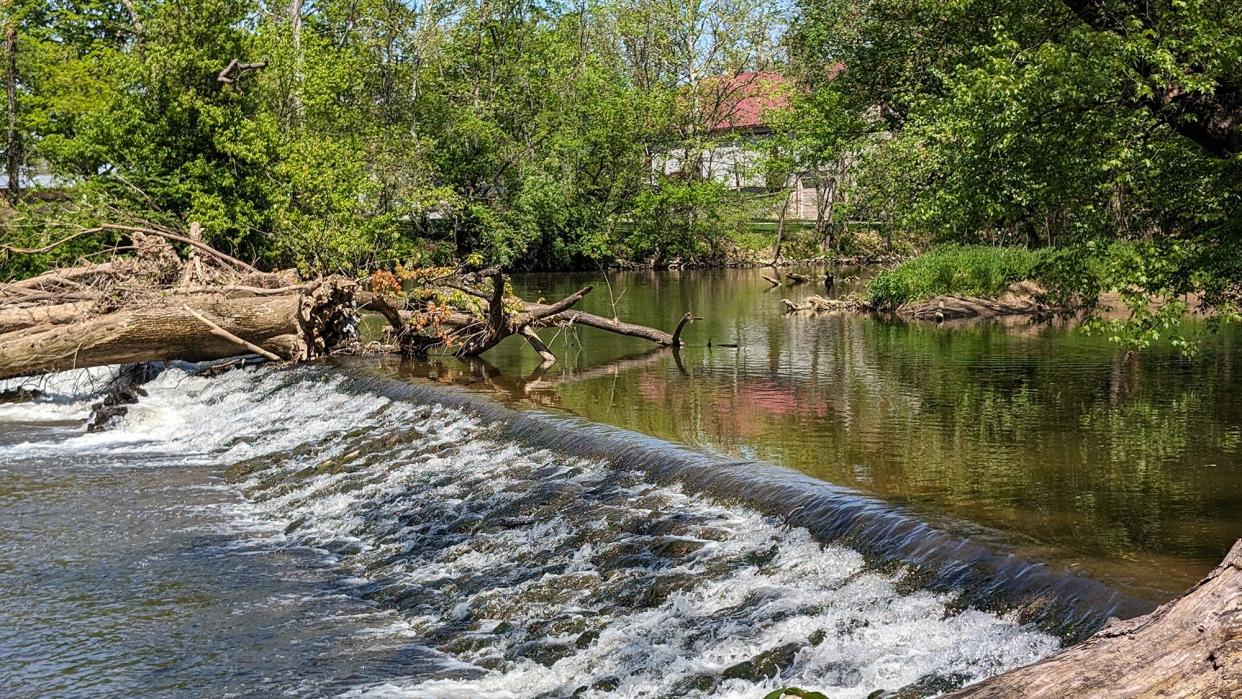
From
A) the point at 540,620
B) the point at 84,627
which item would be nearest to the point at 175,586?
the point at 84,627

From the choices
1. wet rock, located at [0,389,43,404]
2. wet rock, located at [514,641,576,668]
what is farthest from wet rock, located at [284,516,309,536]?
wet rock, located at [0,389,43,404]

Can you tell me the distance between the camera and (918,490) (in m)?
9.49

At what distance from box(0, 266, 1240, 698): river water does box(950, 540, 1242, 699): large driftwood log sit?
107 inches

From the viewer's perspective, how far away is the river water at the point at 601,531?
274 inches

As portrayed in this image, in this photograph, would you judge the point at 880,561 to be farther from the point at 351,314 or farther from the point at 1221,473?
the point at 351,314

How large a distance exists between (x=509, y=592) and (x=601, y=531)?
3.41ft

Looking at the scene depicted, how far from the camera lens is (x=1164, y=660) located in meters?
3.27

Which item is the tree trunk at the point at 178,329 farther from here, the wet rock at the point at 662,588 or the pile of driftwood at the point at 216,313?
the wet rock at the point at 662,588

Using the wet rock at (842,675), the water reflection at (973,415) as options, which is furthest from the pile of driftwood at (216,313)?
the wet rock at (842,675)

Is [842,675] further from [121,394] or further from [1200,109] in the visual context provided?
[121,394]

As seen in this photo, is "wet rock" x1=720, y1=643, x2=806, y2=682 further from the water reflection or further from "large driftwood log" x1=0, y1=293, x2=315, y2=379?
"large driftwood log" x1=0, y1=293, x2=315, y2=379

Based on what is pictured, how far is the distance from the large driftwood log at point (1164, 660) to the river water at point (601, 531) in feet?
8.92

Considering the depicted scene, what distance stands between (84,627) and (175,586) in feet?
3.33

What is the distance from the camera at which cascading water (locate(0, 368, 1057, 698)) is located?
668 cm
